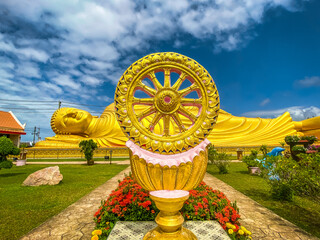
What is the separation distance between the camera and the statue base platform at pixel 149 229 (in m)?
2.86

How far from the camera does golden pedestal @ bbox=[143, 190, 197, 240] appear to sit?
6.92 ft

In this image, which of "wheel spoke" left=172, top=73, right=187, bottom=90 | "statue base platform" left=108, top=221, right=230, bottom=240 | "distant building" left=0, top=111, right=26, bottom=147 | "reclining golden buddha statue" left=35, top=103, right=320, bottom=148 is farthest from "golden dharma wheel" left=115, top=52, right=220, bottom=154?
→ "distant building" left=0, top=111, right=26, bottom=147

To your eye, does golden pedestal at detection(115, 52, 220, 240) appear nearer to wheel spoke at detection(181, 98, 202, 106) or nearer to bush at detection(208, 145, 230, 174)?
wheel spoke at detection(181, 98, 202, 106)

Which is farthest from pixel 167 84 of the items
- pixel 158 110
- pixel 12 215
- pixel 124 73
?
pixel 12 215

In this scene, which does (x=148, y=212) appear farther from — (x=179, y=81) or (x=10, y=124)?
(x=10, y=124)

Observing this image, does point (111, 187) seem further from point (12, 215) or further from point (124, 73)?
point (124, 73)

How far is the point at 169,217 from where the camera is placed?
2207mm

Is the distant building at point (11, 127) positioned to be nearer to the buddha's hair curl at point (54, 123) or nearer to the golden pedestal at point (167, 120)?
the buddha's hair curl at point (54, 123)

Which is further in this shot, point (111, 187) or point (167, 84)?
point (111, 187)

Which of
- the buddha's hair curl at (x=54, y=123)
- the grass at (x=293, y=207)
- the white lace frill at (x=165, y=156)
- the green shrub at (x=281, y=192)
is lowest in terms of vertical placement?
the grass at (x=293, y=207)

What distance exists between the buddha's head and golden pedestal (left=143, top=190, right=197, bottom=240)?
16.9 meters

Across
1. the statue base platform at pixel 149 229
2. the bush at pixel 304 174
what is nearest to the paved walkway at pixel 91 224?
the statue base platform at pixel 149 229

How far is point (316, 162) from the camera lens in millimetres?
3729

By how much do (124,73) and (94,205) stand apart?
4120 millimetres
